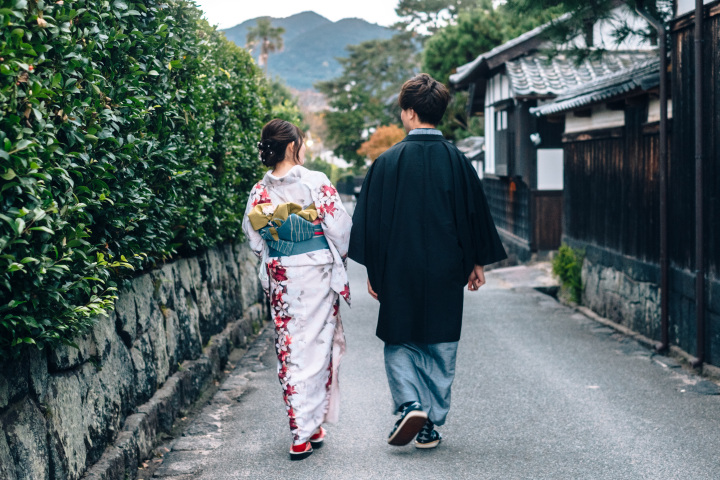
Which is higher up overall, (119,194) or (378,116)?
(378,116)

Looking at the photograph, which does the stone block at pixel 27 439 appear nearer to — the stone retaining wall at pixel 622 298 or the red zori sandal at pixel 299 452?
the red zori sandal at pixel 299 452

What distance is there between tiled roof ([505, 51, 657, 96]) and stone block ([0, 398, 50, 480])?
14480mm

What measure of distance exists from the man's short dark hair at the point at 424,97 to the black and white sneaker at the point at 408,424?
70.7 inches

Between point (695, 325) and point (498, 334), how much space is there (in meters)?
2.47

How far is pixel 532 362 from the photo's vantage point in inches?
293

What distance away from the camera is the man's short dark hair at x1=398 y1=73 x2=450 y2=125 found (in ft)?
15.6

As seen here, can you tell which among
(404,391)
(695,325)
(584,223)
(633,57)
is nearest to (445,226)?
(404,391)

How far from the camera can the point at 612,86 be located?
360 inches

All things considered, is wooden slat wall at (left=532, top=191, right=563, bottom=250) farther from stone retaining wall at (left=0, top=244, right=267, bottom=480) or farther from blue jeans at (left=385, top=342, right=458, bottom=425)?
blue jeans at (left=385, top=342, right=458, bottom=425)

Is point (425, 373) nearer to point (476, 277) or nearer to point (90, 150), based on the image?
point (476, 277)

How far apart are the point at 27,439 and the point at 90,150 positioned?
4.48 ft

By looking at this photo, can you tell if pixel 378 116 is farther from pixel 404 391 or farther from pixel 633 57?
pixel 404 391

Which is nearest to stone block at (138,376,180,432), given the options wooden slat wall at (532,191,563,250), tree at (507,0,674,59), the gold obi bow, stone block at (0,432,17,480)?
the gold obi bow

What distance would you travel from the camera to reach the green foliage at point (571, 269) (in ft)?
37.4
